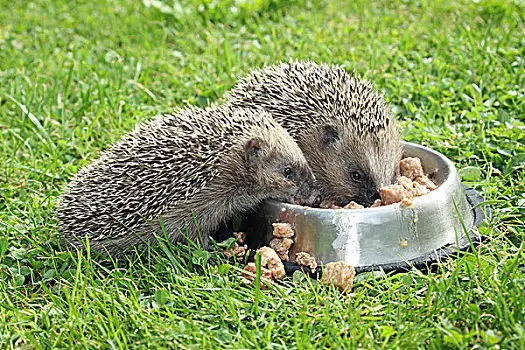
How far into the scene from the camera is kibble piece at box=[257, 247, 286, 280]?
3424 mm

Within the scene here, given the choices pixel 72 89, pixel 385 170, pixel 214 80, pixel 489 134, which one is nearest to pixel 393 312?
pixel 385 170

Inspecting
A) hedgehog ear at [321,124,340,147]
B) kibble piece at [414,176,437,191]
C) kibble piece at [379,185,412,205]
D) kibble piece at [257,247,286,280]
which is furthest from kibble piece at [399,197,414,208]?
hedgehog ear at [321,124,340,147]

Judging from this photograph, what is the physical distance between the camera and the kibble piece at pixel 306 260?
3.50m

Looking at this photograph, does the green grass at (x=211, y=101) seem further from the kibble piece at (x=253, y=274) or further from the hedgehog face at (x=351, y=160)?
the hedgehog face at (x=351, y=160)

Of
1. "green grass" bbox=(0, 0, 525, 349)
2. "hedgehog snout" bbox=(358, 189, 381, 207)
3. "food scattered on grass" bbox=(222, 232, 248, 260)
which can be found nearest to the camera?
"green grass" bbox=(0, 0, 525, 349)

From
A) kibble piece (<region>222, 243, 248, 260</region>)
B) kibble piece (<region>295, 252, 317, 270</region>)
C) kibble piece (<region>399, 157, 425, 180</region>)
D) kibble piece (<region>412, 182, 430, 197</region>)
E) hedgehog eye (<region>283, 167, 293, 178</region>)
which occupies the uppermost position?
hedgehog eye (<region>283, 167, 293, 178</region>)

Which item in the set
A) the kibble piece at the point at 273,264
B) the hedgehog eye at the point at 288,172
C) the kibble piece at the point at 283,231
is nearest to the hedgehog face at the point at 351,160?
the hedgehog eye at the point at 288,172

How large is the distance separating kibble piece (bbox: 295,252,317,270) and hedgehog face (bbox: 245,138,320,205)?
0.47 meters

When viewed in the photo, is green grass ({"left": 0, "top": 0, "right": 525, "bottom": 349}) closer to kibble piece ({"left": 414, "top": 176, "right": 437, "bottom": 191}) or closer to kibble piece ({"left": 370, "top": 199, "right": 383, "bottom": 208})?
kibble piece ({"left": 414, "top": 176, "right": 437, "bottom": 191})

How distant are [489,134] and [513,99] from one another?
0.59m

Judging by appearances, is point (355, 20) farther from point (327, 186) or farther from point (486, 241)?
point (486, 241)

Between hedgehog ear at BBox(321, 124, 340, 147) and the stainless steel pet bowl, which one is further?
hedgehog ear at BBox(321, 124, 340, 147)

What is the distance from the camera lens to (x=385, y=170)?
4137mm

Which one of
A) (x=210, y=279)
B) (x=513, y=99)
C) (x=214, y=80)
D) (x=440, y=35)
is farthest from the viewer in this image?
(x=440, y=35)
